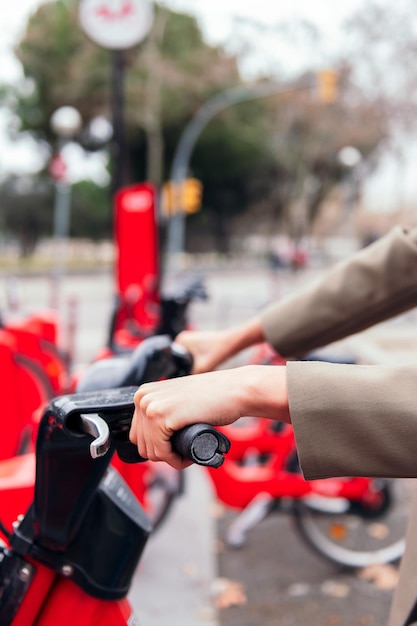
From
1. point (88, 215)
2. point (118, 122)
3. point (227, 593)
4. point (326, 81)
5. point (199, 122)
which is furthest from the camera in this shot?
point (88, 215)

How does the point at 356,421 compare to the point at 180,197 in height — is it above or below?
above

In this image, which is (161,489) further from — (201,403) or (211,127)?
(211,127)

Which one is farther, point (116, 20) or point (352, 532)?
point (116, 20)

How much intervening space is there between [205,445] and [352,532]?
313 centimetres

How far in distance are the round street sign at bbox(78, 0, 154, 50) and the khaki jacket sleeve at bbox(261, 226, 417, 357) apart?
15.0 feet

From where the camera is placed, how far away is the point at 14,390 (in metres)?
3.03

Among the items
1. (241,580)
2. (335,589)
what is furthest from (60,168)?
(335,589)

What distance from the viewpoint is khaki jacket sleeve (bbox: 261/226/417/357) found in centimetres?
166

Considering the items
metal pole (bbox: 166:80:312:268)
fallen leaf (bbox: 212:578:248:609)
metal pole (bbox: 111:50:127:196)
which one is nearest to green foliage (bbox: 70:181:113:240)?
metal pole (bbox: 166:80:312:268)

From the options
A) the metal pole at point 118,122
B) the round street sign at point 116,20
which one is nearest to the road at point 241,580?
the round street sign at point 116,20

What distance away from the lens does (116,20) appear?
5.61 metres

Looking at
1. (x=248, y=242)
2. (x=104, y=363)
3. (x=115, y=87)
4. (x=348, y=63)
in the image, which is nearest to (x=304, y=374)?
(x=104, y=363)

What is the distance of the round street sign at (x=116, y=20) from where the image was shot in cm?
558

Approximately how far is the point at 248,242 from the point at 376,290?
4690cm
